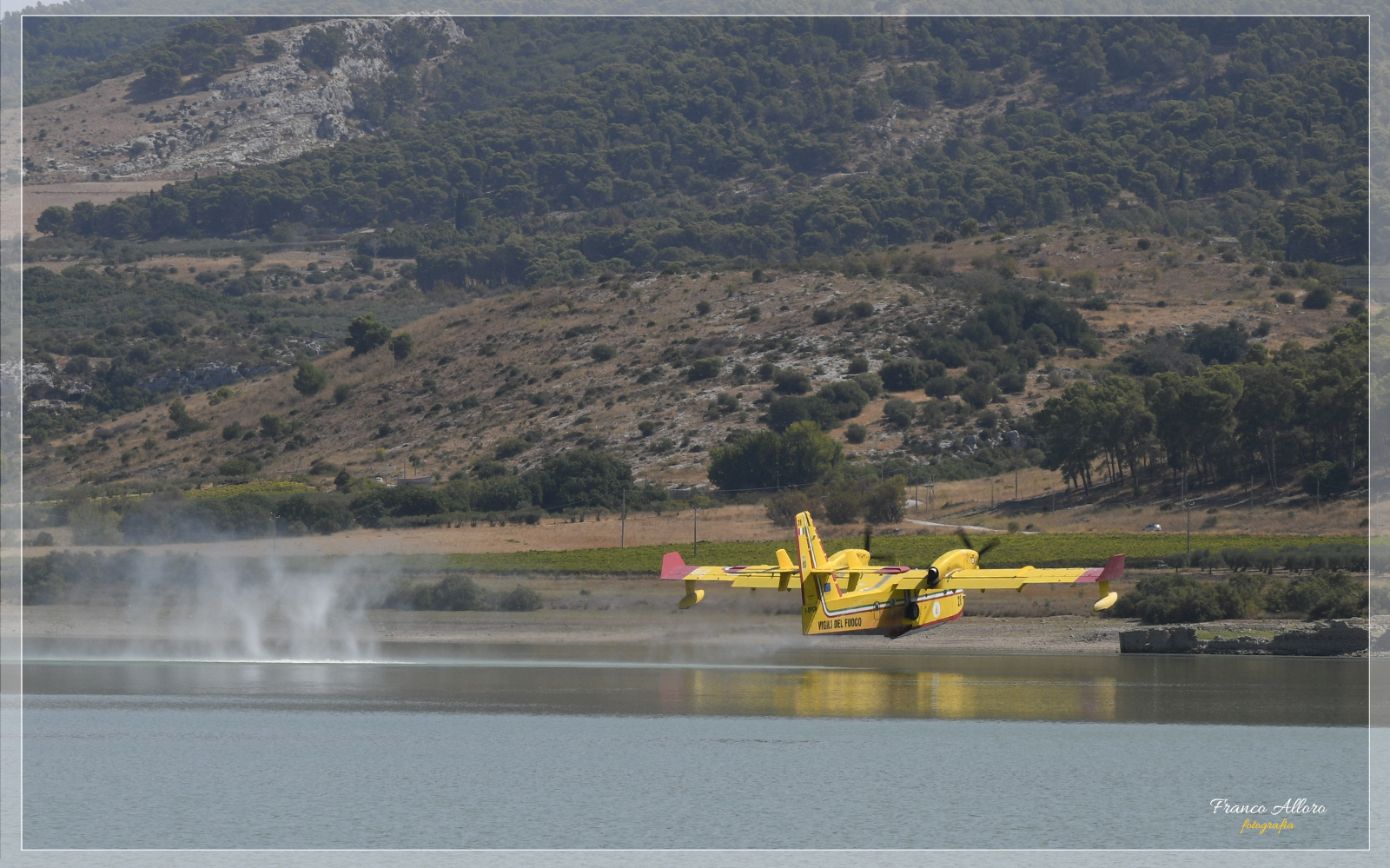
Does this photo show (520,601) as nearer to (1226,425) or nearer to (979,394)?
(1226,425)

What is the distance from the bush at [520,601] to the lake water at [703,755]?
12592 millimetres

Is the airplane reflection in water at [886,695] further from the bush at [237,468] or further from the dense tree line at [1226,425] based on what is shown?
A: the bush at [237,468]

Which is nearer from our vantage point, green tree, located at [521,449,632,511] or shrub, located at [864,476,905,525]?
shrub, located at [864,476,905,525]

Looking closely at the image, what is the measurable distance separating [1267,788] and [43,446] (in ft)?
505

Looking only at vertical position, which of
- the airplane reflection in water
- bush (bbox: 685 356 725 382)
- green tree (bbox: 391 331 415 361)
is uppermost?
green tree (bbox: 391 331 415 361)

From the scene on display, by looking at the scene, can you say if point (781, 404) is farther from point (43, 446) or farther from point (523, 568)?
point (43, 446)

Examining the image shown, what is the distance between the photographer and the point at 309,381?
174 m

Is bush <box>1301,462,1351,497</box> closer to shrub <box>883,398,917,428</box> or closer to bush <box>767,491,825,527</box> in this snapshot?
bush <box>767,491,825,527</box>

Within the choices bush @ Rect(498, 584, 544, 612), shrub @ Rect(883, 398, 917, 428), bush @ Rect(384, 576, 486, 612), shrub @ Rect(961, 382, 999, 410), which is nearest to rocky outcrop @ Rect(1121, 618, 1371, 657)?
bush @ Rect(498, 584, 544, 612)

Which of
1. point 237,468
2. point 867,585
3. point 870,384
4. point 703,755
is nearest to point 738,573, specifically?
point 867,585

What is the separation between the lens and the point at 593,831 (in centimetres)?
3844

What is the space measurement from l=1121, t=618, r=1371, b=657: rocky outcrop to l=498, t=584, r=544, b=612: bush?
30.2 meters

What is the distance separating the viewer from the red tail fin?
2231 inches

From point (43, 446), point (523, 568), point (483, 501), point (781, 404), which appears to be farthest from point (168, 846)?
point (43, 446)
